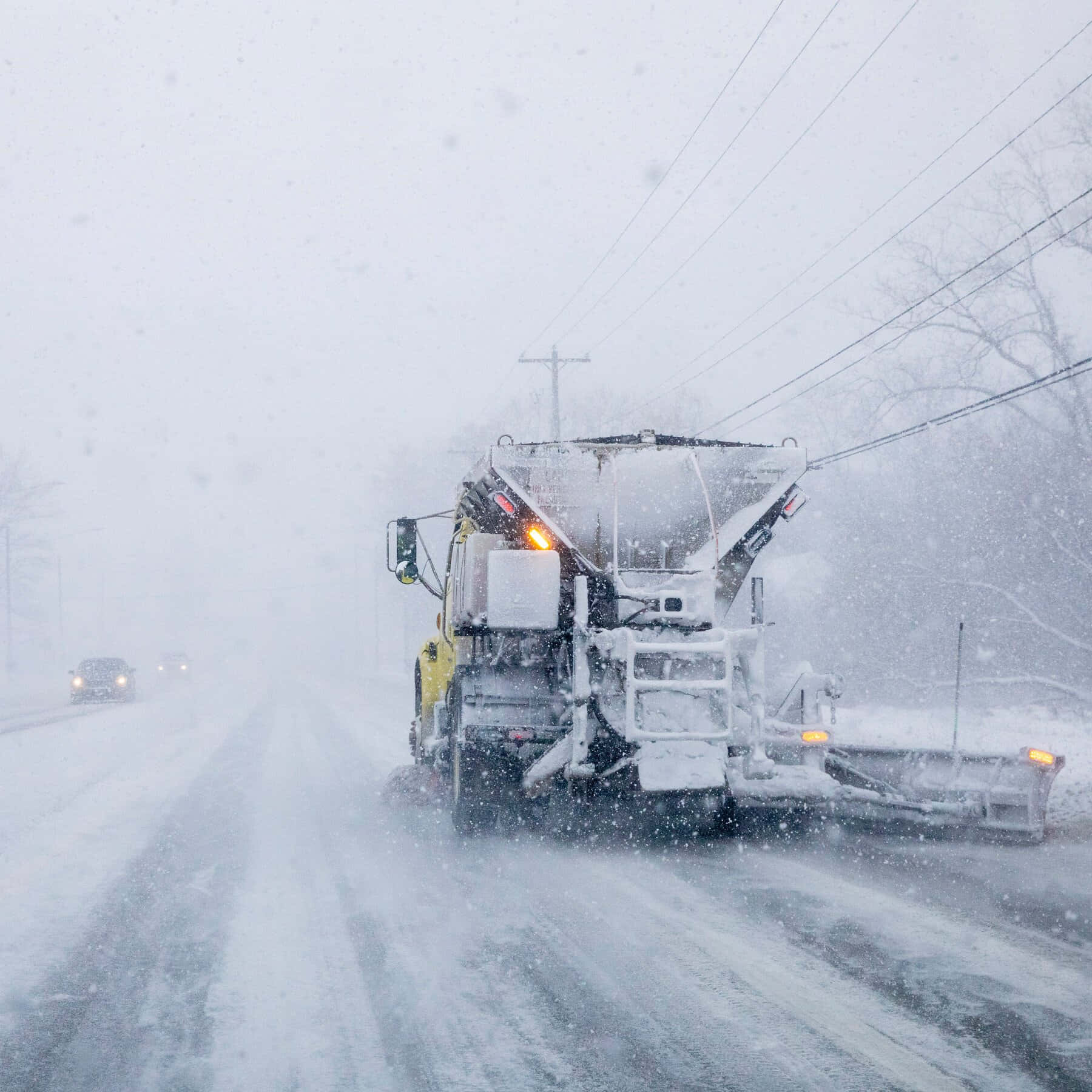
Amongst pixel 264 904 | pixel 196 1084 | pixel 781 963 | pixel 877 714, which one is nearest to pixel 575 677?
pixel 264 904

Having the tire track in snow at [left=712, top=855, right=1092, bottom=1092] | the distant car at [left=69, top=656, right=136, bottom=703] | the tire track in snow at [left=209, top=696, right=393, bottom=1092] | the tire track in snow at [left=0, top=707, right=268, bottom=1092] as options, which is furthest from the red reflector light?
the distant car at [left=69, top=656, right=136, bottom=703]

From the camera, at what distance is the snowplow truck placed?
838 centimetres

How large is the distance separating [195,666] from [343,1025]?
103809 mm

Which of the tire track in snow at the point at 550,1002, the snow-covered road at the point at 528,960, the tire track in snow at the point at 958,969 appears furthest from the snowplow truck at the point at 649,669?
the tire track in snow at the point at 958,969

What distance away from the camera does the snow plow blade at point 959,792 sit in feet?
27.6

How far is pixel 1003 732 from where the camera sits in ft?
60.1

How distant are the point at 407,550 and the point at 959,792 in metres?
5.33

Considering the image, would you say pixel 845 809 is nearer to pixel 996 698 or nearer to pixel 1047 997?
pixel 1047 997

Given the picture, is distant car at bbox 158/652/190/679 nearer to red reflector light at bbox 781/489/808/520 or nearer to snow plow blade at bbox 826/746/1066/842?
red reflector light at bbox 781/489/808/520

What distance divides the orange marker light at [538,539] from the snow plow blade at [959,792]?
2702 millimetres

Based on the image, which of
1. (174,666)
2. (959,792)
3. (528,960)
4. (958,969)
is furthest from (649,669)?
(174,666)

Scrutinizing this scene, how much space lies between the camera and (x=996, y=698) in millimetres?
22312

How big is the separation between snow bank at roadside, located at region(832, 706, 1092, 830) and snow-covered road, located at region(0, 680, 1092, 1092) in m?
1.90

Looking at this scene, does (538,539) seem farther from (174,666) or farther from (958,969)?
(174,666)
